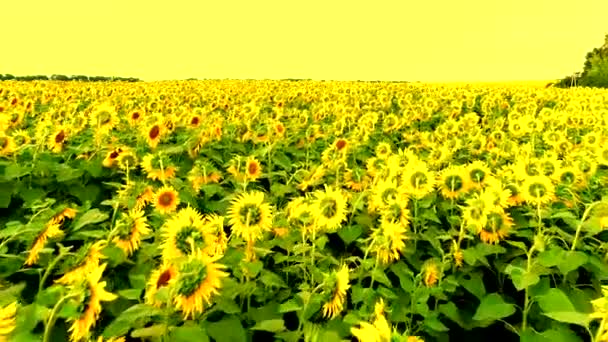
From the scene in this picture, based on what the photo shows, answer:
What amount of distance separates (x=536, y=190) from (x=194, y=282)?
9.24ft

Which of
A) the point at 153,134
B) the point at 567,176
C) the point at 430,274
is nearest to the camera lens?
the point at 430,274

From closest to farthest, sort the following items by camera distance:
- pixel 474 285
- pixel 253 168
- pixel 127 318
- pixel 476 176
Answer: pixel 127 318 → pixel 474 285 → pixel 476 176 → pixel 253 168

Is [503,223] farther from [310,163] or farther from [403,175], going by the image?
[310,163]

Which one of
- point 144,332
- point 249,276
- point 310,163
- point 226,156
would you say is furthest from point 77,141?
point 144,332

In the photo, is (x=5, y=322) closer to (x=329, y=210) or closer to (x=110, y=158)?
(x=329, y=210)

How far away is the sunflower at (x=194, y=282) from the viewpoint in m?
2.23

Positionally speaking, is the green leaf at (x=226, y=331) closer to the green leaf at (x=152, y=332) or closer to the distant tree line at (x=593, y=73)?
the green leaf at (x=152, y=332)

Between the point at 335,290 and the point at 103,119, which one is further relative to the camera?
the point at 103,119

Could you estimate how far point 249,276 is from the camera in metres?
3.04

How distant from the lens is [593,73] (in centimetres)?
4022

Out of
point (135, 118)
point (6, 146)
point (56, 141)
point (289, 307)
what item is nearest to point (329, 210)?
point (289, 307)

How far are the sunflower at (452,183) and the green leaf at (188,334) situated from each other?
2.66 metres

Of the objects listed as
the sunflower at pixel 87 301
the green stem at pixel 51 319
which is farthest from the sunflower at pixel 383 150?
the green stem at pixel 51 319

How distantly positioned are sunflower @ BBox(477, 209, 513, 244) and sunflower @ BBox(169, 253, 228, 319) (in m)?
2.14
